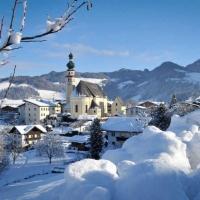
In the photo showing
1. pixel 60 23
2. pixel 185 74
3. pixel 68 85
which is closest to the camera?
pixel 60 23

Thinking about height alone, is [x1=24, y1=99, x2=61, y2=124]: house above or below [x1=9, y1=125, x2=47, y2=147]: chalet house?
above

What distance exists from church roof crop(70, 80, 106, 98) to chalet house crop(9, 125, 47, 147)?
16341 mm

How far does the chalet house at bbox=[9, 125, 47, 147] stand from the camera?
98.4ft

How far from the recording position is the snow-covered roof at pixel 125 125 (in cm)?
2424

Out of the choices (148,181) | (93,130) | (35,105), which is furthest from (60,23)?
(35,105)

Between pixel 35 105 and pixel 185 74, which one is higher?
pixel 185 74

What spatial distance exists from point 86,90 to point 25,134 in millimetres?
20038

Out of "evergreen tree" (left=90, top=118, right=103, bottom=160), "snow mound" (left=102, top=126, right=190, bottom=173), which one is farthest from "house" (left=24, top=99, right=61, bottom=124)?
"snow mound" (left=102, top=126, right=190, bottom=173)

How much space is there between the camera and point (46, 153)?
79.5 ft

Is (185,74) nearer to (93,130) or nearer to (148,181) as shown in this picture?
(93,130)

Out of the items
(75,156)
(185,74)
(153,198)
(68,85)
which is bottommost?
(75,156)

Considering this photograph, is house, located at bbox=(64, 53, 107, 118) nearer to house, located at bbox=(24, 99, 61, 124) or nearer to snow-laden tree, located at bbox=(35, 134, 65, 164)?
house, located at bbox=(24, 99, 61, 124)

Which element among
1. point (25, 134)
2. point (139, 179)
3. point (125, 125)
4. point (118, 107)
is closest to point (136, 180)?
point (139, 179)

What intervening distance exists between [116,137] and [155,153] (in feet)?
68.5
